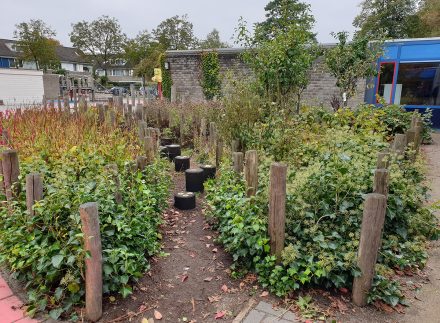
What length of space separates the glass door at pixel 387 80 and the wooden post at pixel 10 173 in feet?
40.1

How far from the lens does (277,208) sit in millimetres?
2650

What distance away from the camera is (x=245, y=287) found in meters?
2.73

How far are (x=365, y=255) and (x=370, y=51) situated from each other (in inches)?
331

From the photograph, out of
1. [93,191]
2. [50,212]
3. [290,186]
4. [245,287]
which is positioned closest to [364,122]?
[290,186]

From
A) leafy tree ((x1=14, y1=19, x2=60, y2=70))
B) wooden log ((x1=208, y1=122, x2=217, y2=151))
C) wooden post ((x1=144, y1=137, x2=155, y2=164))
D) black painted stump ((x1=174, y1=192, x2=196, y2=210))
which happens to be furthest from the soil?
leafy tree ((x1=14, y1=19, x2=60, y2=70))

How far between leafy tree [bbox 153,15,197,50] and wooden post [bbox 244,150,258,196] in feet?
150

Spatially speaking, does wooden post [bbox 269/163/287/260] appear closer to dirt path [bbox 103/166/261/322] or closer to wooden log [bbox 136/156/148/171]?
dirt path [bbox 103/166/261/322]

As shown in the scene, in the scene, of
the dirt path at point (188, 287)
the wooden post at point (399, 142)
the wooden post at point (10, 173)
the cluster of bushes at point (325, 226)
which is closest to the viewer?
the dirt path at point (188, 287)

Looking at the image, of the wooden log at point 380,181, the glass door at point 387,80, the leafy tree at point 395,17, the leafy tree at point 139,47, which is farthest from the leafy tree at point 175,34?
the wooden log at point 380,181

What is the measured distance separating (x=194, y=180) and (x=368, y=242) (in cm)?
293

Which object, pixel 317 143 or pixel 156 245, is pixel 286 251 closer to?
pixel 156 245

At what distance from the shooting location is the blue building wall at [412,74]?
36.4ft

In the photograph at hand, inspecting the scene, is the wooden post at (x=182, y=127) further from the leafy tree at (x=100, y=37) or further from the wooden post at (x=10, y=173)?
the leafy tree at (x=100, y=37)

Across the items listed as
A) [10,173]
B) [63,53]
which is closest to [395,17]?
[10,173]
